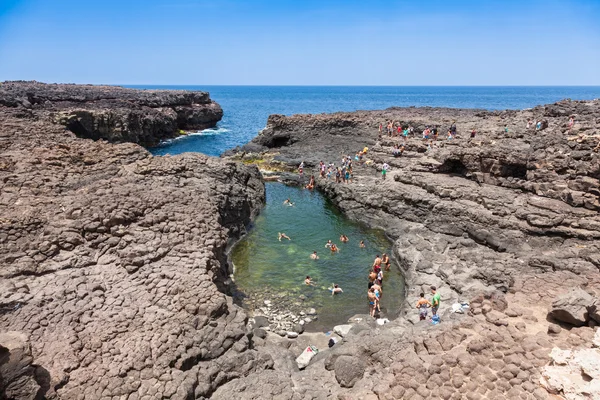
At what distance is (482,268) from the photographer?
2100cm

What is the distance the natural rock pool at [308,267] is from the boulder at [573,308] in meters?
8.15

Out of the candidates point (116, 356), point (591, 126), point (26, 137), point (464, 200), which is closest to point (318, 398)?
point (116, 356)

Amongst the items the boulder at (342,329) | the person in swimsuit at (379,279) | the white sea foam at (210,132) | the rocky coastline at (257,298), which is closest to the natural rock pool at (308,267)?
the person in swimsuit at (379,279)

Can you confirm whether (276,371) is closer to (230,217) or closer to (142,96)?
(230,217)

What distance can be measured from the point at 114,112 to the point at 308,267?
51691 mm

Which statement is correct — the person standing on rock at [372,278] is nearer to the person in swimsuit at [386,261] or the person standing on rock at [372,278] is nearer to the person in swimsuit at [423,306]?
the person in swimsuit at [386,261]

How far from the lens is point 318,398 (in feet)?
40.5

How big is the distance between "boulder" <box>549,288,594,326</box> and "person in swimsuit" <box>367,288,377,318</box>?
27.0 ft

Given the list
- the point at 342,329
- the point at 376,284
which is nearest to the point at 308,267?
the point at 376,284

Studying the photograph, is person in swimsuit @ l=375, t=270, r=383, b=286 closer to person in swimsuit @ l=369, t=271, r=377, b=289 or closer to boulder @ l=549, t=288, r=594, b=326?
person in swimsuit @ l=369, t=271, r=377, b=289

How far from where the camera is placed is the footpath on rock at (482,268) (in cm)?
1173

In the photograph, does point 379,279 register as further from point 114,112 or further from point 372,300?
point 114,112

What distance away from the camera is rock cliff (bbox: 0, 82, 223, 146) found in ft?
182

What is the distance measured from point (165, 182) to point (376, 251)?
1518 cm
